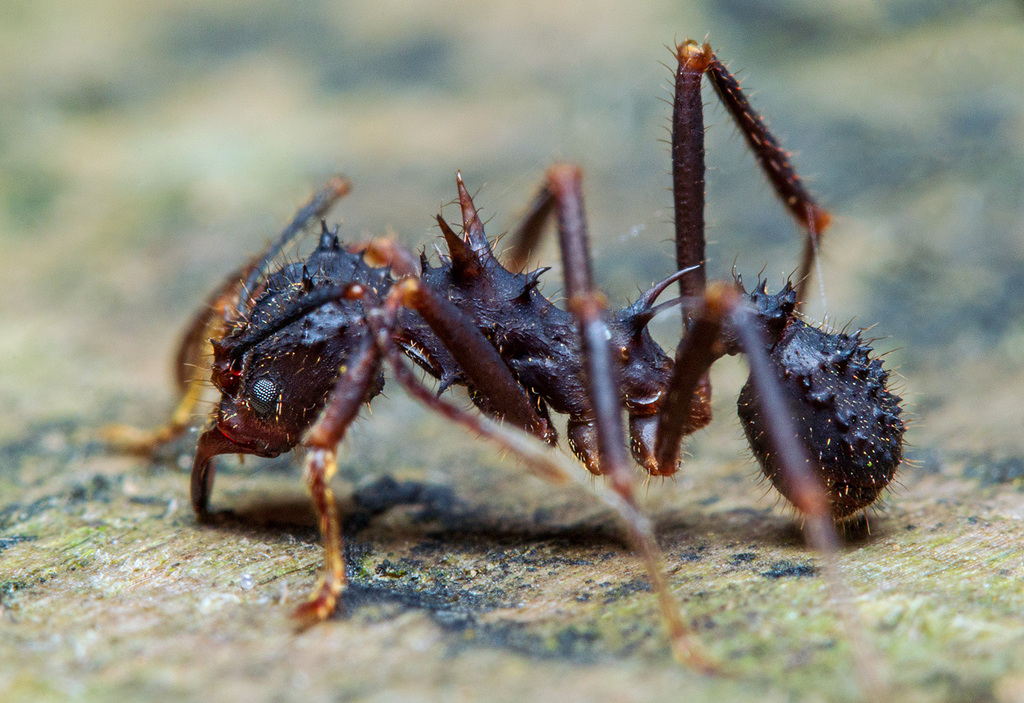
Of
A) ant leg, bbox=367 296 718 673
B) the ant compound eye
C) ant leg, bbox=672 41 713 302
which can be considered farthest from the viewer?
ant leg, bbox=672 41 713 302

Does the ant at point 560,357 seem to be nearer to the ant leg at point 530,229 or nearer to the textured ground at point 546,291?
the textured ground at point 546,291

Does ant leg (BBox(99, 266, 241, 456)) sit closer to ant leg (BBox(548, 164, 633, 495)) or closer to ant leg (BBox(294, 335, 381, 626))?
ant leg (BBox(294, 335, 381, 626))

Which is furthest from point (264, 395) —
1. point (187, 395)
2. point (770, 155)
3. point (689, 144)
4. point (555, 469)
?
point (770, 155)

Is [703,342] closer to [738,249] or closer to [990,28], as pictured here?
[738,249]

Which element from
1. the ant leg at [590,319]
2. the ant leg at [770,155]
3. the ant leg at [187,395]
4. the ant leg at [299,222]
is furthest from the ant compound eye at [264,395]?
the ant leg at [770,155]

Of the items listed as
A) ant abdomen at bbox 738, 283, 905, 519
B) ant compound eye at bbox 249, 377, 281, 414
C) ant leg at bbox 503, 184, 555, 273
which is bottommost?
ant abdomen at bbox 738, 283, 905, 519

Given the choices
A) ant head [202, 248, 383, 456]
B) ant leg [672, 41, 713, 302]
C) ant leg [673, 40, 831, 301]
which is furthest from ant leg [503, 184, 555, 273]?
ant head [202, 248, 383, 456]

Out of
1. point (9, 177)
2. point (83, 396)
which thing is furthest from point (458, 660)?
point (9, 177)
